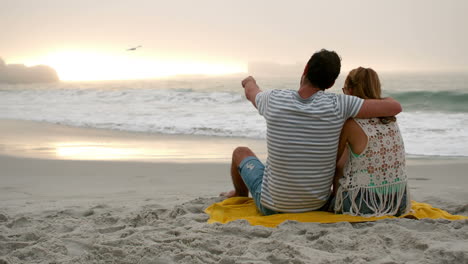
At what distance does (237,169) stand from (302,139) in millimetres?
872

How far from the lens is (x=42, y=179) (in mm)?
5715

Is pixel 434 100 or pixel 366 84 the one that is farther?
pixel 434 100

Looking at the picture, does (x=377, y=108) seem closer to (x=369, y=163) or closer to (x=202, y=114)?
(x=369, y=163)

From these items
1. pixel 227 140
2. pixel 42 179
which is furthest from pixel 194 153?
pixel 42 179

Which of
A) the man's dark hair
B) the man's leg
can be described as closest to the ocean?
the man's leg

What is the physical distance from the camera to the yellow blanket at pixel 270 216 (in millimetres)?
3447

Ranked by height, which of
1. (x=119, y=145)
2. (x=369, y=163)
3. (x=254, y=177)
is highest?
(x=369, y=163)

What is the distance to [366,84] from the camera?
3334 mm

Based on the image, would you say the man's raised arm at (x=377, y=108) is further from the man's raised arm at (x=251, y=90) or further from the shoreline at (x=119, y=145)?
the shoreline at (x=119, y=145)

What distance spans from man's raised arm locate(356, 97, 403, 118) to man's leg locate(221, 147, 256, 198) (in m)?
1.03

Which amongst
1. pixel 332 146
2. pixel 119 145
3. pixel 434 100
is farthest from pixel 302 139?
pixel 434 100

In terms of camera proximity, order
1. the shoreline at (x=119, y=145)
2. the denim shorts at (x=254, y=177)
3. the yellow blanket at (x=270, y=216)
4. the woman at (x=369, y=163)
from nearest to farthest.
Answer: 1. the woman at (x=369, y=163)
2. the yellow blanket at (x=270, y=216)
3. the denim shorts at (x=254, y=177)
4. the shoreline at (x=119, y=145)

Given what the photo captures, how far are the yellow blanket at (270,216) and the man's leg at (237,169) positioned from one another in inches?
3.8

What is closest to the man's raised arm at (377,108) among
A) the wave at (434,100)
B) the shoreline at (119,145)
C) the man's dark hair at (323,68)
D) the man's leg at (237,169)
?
the man's dark hair at (323,68)
